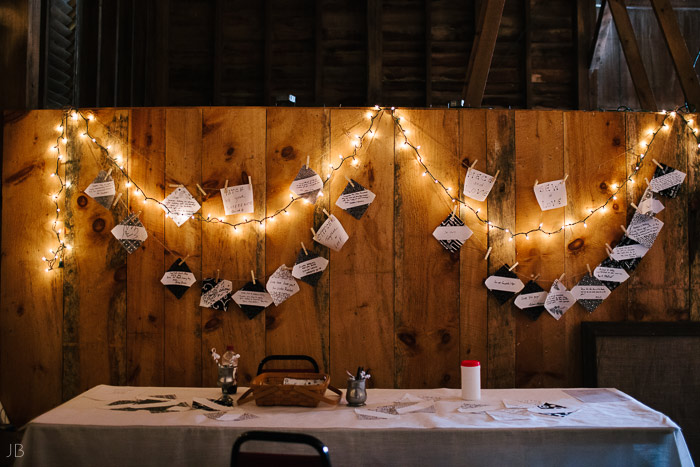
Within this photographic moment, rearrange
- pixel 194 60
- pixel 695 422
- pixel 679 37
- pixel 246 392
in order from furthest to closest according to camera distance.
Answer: pixel 194 60
pixel 679 37
pixel 695 422
pixel 246 392

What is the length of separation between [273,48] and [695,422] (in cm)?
427

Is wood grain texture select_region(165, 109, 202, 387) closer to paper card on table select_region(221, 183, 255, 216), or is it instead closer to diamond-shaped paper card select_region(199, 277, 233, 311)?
diamond-shaped paper card select_region(199, 277, 233, 311)

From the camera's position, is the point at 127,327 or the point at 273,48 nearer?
the point at 127,327

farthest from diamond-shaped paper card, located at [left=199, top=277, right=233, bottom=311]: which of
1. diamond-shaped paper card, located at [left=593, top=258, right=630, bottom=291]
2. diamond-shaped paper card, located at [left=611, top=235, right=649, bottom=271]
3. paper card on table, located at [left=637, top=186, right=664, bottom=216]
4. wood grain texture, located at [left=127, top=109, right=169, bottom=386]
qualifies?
paper card on table, located at [left=637, top=186, right=664, bottom=216]

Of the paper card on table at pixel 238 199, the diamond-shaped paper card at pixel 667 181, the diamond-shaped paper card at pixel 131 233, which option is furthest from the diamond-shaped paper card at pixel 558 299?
the diamond-shaped paper card at pixel 131 233

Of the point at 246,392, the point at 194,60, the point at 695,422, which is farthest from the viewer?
the point at 194,60

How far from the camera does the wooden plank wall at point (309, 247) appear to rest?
9.25 feet

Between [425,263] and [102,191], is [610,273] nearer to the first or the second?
[425,263]

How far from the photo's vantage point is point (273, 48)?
16.3 feet

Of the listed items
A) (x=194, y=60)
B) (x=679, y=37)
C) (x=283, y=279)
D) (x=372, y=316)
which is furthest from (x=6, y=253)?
(x=679, y=37)

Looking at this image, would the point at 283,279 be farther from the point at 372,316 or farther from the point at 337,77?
the point at 337,77

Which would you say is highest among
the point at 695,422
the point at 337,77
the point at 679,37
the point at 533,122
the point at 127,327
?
the point at 337,77

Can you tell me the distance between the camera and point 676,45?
3.24m

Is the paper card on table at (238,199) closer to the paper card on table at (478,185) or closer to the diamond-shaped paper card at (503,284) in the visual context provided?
the paper card on table at (478,185)
